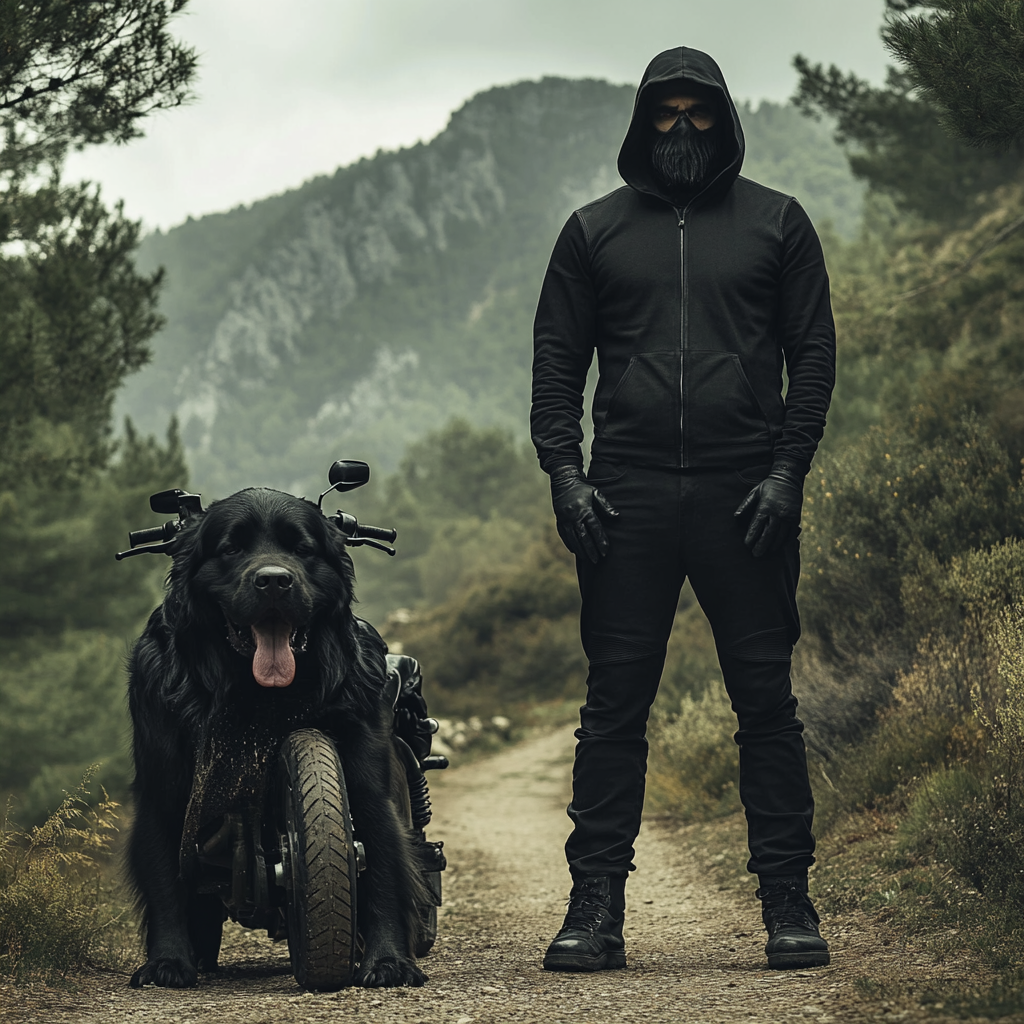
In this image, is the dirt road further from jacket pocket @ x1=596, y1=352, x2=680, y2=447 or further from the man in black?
jacket pocket @ x1=596, y1=352, x2=680, y2=447

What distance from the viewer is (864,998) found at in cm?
287

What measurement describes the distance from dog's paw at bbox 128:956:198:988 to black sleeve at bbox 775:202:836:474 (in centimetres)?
223

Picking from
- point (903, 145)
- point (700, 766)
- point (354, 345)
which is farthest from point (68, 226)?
point (354, 345)

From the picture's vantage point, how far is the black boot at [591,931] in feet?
11.9

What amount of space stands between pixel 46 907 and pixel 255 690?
1.15 m

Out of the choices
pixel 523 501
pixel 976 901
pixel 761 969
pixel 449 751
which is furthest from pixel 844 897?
pixel 523 501

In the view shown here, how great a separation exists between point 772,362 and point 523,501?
4622cm

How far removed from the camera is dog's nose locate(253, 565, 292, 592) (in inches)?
133

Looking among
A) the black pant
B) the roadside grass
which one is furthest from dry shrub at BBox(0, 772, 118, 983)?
the black pant

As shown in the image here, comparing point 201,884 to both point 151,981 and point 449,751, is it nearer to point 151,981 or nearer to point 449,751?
point 151,981

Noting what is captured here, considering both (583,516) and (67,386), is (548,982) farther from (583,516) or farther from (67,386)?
(67,386)

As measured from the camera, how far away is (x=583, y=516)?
3738 mm

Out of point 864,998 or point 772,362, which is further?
point 772,362

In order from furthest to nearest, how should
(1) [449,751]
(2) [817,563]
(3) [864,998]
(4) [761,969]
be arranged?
(1) [449,751] < (2) [817,563] < (4) [761,969] < (3) [864,998]
